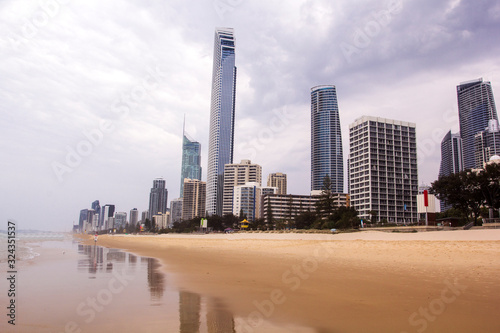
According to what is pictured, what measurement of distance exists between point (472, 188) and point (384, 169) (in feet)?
299

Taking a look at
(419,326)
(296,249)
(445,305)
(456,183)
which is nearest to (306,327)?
(419,326)

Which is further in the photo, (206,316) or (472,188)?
(472,188)

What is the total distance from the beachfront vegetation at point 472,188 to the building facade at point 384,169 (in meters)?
80.3

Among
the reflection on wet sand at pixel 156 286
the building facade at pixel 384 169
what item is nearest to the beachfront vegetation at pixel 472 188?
the reflection on wet sand at pixel 156 286

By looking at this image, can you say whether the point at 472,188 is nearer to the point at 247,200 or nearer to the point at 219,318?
the point at 219,318

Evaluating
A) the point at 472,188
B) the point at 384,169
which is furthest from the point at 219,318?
the point at 384,169

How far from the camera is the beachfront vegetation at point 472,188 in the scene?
142 feet

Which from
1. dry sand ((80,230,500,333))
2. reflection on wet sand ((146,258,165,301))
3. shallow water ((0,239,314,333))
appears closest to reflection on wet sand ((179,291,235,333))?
shallow water ((0,239,314,333))

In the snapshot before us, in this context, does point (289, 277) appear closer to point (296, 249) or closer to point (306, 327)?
point (306, 327)

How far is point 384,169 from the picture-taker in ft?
438

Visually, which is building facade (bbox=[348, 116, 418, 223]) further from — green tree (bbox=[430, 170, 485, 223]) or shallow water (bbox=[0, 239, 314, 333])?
shallow water (bbox=[0, 239, 314, 333])

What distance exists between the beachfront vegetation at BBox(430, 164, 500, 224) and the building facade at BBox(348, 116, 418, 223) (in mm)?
80315

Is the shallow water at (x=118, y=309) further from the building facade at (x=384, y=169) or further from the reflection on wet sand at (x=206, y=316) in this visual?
the building facade at (x=384, y=169)

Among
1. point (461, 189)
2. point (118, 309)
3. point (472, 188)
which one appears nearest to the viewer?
point (118, 309)
